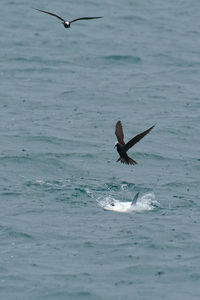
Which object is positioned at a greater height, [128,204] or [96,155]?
[128,204]

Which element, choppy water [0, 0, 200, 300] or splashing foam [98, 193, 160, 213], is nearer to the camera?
choppy water [0, 0, 200, 300]

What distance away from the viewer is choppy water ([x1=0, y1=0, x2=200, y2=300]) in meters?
18.2

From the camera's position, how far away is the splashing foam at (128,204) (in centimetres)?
2161

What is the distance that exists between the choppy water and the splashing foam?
0.26ft

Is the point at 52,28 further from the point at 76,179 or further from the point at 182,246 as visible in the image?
the point at 182,246

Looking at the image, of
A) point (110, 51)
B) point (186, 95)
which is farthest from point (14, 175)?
point (110, 51)

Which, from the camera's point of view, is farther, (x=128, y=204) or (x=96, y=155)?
(x=96, y=155)

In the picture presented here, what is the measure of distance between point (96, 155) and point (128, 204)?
3.87 metres

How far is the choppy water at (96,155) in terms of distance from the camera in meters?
18.2

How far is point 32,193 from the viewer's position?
22.2 metres

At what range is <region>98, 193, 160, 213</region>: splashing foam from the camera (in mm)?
21609

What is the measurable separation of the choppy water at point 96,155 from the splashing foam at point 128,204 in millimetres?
79

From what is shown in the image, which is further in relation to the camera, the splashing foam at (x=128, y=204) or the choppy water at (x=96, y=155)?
the splashing foam at (x=128, y=204)

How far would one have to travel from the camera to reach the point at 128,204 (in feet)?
72.1
